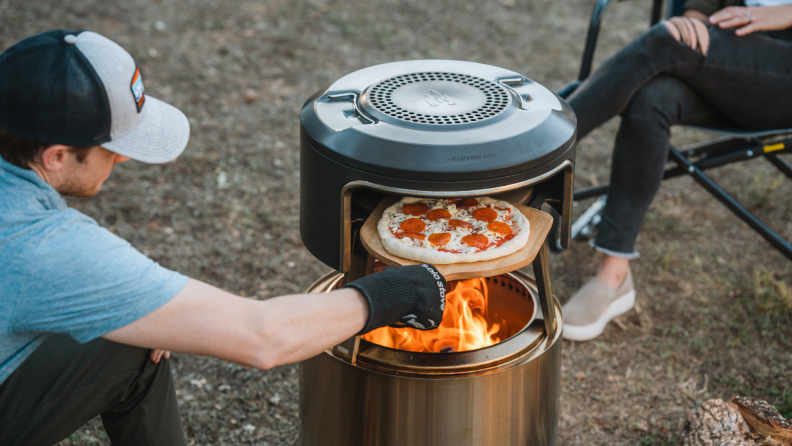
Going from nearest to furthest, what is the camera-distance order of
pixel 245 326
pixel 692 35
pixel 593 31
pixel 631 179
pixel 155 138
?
pixel 245 326
pixel 155 138
pixel 692 35
pixel 631 179
pixel 593 31

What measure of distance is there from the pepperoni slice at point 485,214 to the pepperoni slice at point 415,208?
0.47 ft

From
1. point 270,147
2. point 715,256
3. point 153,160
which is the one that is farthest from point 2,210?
point 715,256

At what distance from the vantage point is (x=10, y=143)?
128 cm

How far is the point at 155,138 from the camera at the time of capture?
143 cm

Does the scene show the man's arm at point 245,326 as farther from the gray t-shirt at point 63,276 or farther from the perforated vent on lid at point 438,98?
the perforated vent on lid at point 438,98

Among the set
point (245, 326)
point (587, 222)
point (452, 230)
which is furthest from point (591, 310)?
point (245, 326)

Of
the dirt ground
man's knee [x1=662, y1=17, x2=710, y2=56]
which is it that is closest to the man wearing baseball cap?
the dirt ground

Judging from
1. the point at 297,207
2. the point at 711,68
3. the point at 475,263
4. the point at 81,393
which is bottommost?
the point at 297,207

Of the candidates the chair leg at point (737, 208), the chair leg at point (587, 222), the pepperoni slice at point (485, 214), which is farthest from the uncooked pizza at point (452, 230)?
the chair leg at point (587, 222)

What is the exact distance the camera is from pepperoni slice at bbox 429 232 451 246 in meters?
1.70

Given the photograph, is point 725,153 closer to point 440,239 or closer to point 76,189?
point 440,239

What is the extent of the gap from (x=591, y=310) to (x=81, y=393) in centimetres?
204

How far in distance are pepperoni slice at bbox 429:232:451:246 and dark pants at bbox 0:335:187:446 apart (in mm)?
822

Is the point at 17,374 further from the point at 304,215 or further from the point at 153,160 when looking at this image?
the point at 304,215
